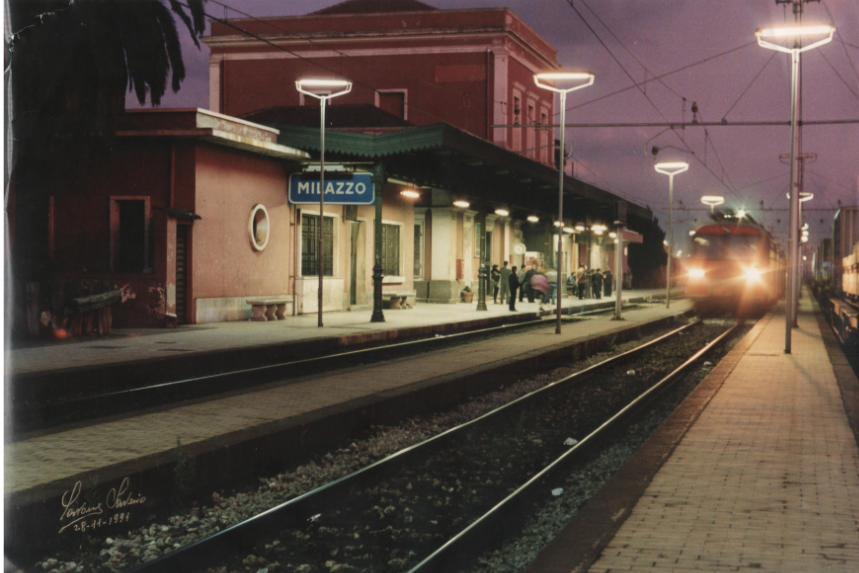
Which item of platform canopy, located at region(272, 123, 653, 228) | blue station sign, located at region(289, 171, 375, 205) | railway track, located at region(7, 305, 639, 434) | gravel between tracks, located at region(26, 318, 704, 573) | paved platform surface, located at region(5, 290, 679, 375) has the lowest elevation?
gravel between tracks, located at region(26, 318, 704, 573)

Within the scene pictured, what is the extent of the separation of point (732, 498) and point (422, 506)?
2164 mm

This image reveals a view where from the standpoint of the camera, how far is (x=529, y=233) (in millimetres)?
41875

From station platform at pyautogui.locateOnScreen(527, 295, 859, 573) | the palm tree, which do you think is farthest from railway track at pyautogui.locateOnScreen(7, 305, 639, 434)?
station platform at pyautogui.locateOnScreen(527, 295, 859, 573)

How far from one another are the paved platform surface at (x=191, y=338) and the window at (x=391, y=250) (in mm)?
3193

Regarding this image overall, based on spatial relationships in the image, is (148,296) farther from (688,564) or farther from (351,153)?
(688,564)

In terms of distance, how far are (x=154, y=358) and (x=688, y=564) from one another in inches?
384

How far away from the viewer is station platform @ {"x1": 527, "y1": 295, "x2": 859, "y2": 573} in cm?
443

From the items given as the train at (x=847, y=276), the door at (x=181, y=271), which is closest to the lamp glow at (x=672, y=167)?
the train at (x=847, y=276)

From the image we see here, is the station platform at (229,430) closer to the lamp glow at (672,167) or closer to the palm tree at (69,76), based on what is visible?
the palm tree at (69,76)

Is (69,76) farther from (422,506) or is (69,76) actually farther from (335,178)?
(335,178)

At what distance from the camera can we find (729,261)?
34781mm

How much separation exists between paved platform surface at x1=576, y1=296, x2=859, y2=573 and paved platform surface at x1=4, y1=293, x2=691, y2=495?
3.53 metres

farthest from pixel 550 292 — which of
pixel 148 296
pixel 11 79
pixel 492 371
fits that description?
pixel 11 79

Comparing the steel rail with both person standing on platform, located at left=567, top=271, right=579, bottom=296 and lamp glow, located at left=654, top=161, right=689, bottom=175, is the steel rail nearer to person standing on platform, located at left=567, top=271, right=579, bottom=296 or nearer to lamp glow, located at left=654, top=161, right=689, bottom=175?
lamp glow, located at left=654, top=161, right=689, bottom=175
